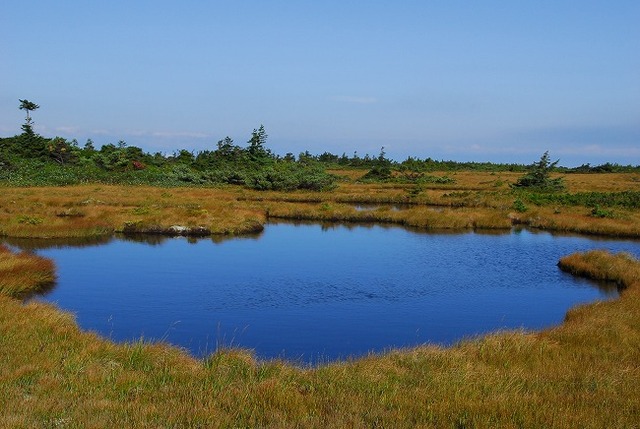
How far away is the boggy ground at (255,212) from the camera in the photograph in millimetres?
41438

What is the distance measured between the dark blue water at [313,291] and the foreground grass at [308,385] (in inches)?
115

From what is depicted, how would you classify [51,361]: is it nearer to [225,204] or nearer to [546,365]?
[546,365]

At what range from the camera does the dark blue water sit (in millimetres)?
19203

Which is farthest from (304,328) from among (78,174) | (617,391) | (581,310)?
(78,174)

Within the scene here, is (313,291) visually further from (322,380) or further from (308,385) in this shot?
(308,385)

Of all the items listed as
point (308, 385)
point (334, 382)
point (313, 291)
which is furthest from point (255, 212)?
point (308, 385)

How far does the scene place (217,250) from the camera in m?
35.9

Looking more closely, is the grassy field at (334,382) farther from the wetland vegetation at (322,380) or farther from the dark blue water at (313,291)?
the dark blue water at (313,291)

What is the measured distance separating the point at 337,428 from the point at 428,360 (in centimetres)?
575

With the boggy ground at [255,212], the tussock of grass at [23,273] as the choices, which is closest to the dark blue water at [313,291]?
the tussock of grass at [23,273]

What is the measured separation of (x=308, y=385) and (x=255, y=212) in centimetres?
4155

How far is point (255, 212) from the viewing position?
5097cm

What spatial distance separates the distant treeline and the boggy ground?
1027 cm

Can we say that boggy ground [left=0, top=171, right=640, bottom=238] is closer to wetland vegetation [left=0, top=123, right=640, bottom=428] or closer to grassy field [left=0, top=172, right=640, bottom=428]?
wetland vegetation [left=0, top=123, right=640, bottom=428]
